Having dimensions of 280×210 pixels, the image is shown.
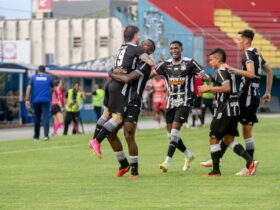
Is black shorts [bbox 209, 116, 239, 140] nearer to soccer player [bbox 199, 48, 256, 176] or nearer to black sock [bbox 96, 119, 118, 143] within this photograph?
soccer player [bbox 199, 48, 256, 176]

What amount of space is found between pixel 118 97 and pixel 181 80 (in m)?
1.44

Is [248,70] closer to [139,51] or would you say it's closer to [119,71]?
[139,51]

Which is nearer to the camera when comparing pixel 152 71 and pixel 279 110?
pixel 152 71

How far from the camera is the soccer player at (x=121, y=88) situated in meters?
13.1

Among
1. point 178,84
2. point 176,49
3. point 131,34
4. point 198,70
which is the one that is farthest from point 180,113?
point 131,34

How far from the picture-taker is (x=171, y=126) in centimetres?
1455

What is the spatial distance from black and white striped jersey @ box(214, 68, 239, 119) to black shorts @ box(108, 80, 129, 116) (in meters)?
1.28

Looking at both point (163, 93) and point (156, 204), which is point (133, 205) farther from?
point (163, 93)

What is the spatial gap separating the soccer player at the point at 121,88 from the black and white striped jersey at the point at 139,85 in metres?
0.07

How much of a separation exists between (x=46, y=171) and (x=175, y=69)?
2.48 meters

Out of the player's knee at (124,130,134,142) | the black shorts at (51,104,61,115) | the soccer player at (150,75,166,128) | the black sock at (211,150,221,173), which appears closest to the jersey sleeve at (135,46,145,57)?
the player's knee at (124,130,134,142)

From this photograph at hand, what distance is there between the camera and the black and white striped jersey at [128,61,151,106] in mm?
13227

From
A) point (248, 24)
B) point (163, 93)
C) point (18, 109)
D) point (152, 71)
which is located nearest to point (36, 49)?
point (248, 24)

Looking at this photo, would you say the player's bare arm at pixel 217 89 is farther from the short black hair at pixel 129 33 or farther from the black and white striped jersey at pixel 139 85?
the short black hair at pixel 129 33
